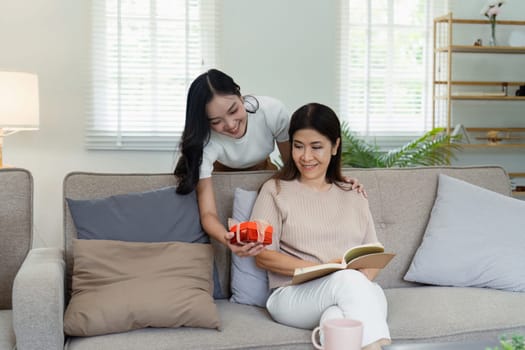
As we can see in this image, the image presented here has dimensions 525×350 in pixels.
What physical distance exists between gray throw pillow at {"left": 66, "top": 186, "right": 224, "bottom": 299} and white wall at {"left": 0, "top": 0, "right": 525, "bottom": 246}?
227 cm

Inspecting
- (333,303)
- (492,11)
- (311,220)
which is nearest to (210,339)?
(333,303)

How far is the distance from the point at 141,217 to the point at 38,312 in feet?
1.75

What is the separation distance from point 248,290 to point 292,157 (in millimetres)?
492

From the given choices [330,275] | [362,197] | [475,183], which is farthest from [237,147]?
[475,183]

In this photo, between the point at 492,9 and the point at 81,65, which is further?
the point at 492,9

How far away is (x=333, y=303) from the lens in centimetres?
196

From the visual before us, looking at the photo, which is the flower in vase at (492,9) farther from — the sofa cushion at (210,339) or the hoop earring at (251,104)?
the sofa cushion at (210,339)

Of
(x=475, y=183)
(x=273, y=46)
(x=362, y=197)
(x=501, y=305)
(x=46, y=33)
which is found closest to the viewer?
(x=501, y=305)

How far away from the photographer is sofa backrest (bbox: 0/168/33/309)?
2.28 metres

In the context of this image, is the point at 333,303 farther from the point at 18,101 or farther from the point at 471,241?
the point at 18,101

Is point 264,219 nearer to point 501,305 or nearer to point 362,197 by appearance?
point 362,197

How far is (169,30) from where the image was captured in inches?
A: 180

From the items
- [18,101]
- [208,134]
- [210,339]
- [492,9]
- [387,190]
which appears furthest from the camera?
[492,9]

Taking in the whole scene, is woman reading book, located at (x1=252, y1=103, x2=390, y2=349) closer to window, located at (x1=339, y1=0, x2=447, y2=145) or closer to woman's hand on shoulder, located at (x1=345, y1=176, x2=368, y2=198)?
woman's hand on shoulder, located at (x1=345, y1=176, x2=368, y2=198)
